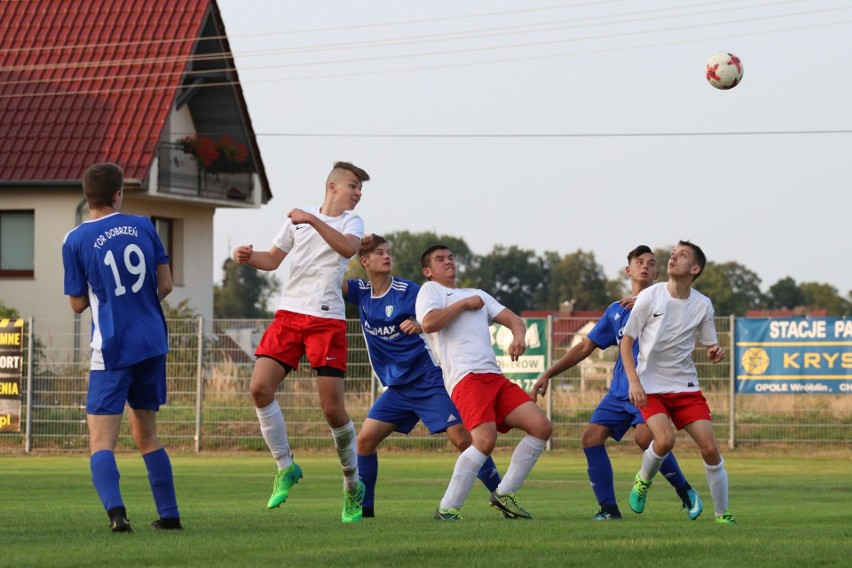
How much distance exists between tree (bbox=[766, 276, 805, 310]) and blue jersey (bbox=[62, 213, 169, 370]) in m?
114

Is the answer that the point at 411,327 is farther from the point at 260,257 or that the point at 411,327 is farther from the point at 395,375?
the point at 260,257

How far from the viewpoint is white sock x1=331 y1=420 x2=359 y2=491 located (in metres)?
10.0

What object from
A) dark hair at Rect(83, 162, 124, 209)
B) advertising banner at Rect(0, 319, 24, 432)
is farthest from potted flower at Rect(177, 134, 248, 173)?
dark hair at Rect(83, 162, 124, 209)

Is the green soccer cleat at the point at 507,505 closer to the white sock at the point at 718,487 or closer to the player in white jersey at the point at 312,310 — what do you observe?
the player in white jersey at the point at 312,310

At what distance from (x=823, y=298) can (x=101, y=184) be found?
115761 mm

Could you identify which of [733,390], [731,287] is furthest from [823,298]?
[733,390]

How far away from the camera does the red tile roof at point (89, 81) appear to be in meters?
35.2

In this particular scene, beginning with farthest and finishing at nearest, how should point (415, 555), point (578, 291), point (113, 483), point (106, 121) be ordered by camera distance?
point (578, 291) → point (106, 121) → point (113, 483) → point (415, 555)

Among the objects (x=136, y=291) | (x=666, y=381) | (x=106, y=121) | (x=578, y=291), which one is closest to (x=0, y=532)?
(x=136, y=291)

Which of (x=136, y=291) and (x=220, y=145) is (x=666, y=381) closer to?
(x=136, y=291)

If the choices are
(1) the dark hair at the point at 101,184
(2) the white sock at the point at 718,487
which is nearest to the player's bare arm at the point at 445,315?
(2) the white sock at the point at 718,487

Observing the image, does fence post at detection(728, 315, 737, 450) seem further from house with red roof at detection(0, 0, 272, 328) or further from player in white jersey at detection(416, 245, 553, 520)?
house with red roof at detection(0, 0, 272, 328)

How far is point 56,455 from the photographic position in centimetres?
2491

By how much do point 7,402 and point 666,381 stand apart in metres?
17.5
